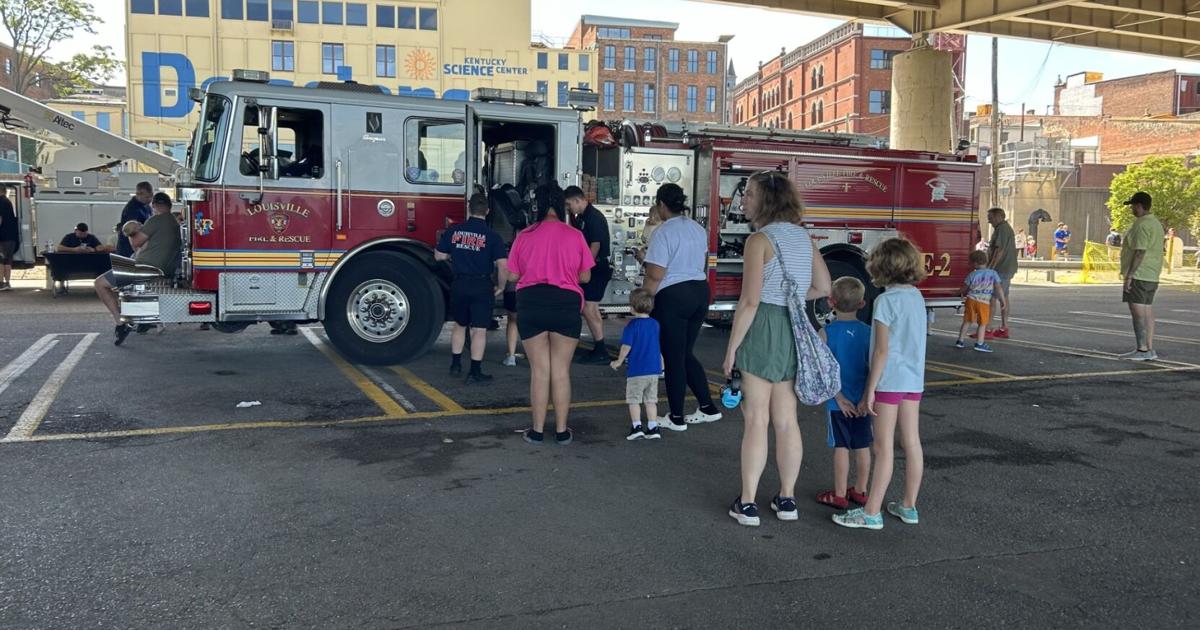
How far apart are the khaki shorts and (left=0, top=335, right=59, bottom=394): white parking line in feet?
17.8

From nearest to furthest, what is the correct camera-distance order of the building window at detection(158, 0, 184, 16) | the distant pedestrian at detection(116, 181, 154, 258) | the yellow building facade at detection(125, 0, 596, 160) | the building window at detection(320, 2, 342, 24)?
the distant pedestrian at detection(116, 181, 154, 258) → the building window at detection(158, 0, 184, 16) → the yellow building facade at detection(125, 0, 596, 160) → the building window at detection(320, 2, 342, 24)

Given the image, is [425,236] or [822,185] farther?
[822,185]

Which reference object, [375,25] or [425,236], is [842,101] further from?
[425,236]

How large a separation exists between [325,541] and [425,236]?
18.1 feet

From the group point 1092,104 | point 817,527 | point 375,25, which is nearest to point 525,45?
point 375,25

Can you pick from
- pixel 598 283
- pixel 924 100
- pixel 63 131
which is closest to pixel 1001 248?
pixel 598 283

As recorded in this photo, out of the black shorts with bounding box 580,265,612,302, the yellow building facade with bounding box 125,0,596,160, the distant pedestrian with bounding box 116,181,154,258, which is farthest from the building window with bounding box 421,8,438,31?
the black shorts with bounding box 580,265,612,302

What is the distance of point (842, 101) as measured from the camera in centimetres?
7381

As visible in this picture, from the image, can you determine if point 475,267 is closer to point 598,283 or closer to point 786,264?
point 598,283

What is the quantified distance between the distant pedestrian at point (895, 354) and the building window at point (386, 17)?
5782cm

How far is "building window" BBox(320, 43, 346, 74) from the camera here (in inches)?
2281

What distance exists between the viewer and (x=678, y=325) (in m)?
6.80

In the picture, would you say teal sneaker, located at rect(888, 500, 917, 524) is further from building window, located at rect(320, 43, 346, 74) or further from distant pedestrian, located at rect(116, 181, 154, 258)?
building window, located at rect(320, 43, 346, 74)

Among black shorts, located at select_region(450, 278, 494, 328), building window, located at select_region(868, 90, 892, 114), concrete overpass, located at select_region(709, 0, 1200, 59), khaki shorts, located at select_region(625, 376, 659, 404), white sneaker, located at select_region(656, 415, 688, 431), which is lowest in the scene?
white sneaker, located at select_region(656, 415, 688, 431)
